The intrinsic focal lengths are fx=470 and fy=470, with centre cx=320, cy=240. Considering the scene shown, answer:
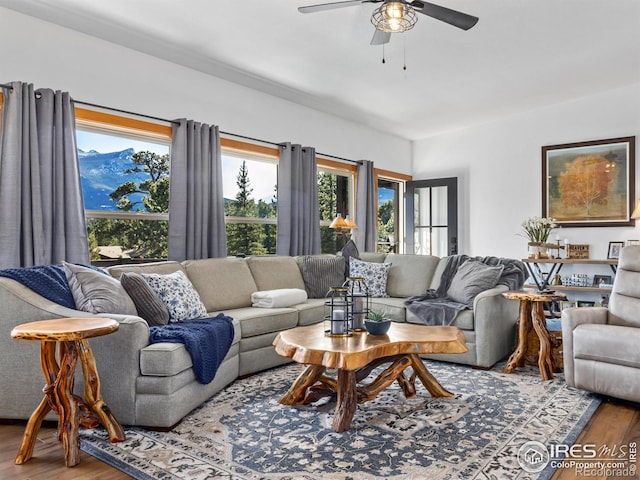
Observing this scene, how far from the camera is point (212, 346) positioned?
2906 mm

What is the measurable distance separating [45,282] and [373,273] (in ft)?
9.78

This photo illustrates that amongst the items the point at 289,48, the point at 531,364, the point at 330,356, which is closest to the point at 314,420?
the point at 330,356

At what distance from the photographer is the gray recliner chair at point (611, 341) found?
282 centimetres

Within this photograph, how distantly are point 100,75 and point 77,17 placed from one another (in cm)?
47

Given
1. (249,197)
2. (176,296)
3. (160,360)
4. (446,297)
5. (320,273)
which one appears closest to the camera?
(160,360)

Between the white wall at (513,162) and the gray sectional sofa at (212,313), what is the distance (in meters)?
2.23

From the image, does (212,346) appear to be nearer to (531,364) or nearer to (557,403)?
(557,403)

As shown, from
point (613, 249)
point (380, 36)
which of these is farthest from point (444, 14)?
point (613, 249)

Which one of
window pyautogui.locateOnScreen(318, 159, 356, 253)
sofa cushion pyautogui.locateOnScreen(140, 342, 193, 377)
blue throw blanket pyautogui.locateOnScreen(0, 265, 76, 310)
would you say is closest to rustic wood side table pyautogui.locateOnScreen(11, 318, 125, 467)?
sofa cushion pyautogui.locateOnScreen(140, 342, 193, 377)

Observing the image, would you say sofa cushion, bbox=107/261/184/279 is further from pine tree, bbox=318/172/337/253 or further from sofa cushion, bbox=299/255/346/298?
pine tree, bbox=318/172/337/253

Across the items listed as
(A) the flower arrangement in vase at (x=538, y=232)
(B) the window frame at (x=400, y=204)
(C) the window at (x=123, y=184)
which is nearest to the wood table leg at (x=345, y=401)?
(C) the window at (x=123, y=184)

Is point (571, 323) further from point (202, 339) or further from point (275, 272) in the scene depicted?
point (275, 272)

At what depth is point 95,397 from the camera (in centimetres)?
243

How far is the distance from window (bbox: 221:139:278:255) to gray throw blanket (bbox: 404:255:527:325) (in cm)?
185
